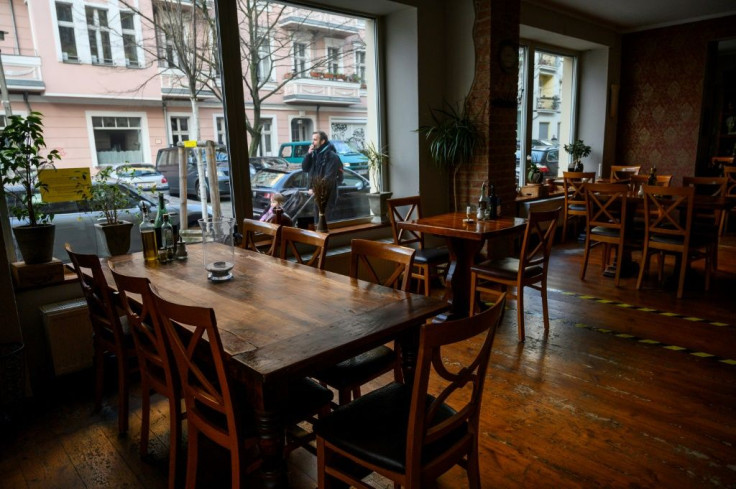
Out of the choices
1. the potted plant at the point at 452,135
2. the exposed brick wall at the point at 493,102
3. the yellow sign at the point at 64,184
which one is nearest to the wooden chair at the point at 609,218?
the exposed brick wall at the point at 493,102

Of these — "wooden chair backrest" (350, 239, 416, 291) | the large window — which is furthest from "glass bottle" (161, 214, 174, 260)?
the large window

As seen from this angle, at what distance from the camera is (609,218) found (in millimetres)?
4738

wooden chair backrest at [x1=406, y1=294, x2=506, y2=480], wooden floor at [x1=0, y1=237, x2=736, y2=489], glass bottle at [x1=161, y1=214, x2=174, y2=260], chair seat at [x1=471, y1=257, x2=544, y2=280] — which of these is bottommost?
wooden floor at [x1=0, y1=237, x2=736, y2=489]

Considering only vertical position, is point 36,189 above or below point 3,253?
above

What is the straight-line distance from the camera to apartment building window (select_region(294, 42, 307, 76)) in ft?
14.2

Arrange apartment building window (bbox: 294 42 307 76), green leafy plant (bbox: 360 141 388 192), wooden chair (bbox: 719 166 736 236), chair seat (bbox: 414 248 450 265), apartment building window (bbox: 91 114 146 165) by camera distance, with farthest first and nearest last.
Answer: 1. wooden chair (bbox: 719 166 736 236)
2. green leafy plant (bbox: 360 141 388 192)
3. apartment building window (bbox: 294 42 307 76)
4. chair seat (bbox: 414 248 450 265)
5. apartment building window (bbox: 91 114 146 165)

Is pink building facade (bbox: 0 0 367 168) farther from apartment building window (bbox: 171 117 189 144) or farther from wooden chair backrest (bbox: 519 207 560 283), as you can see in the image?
wooden chair backrest (bbox: 519 207 560 283)

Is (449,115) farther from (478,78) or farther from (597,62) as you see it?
(597,62)

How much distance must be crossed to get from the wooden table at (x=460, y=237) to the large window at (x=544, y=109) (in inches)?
122

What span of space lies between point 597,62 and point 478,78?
379 centimetres

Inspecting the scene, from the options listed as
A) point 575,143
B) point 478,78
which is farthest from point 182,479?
point 575,143

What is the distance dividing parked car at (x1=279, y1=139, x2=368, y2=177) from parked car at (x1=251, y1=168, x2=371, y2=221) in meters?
0.09

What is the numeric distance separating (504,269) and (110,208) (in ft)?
9.11

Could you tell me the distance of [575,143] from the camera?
7.55 meters
